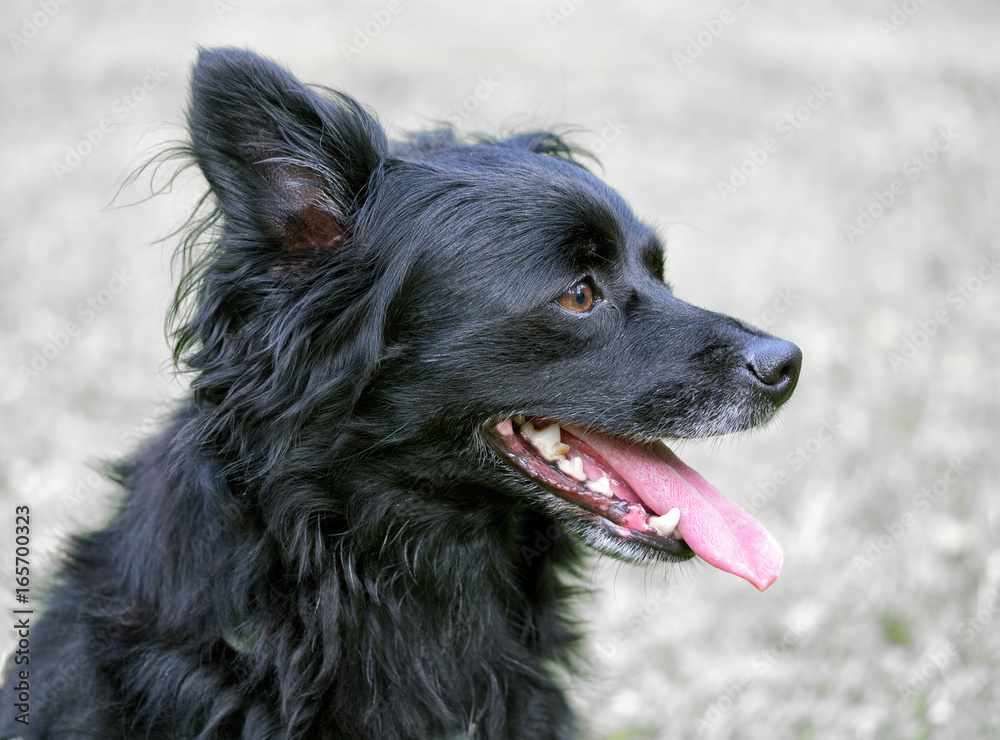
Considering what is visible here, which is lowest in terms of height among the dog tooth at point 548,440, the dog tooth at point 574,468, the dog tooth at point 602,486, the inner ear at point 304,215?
the dog tooth at point 602,486

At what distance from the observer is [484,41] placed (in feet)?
51.1

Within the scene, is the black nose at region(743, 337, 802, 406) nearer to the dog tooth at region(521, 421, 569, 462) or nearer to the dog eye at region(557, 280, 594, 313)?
the dog eye at region(557, 280, 594, 313)

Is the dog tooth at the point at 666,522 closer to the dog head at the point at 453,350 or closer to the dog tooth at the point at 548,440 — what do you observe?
the dog head at the point at 453,350

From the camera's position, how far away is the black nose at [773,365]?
3.05 meters

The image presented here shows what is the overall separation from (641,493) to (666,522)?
0.18m

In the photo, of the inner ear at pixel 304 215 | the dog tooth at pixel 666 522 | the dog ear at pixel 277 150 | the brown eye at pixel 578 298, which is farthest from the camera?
the brown eye at pixel 578 298

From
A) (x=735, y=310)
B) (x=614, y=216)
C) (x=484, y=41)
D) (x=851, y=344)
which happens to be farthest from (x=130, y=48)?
(x=614, y=216)

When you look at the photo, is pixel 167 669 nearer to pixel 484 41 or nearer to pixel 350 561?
pixel 350 561

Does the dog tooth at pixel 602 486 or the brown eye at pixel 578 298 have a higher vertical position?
the brown eye at pixel 578 298

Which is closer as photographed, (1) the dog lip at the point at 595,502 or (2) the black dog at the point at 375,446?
(2) the black dog at the point at 375,446

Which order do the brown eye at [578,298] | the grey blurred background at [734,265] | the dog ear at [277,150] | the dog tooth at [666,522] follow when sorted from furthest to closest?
the grey blurred background at [734,265] → the brown eye at [578,298] → the dog tooth at [666,522] → the dog ear at [277,150]

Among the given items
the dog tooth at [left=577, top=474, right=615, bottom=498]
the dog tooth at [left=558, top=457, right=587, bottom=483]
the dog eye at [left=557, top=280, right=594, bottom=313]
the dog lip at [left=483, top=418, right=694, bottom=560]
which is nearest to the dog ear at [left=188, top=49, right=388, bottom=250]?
the dog eye at [left=557, top=280, right=594, bottom=313]

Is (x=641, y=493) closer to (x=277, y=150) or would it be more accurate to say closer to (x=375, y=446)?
(x=375, y=446)

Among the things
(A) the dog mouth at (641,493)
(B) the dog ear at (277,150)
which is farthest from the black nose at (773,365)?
(B) the dog ear at (277,150)
